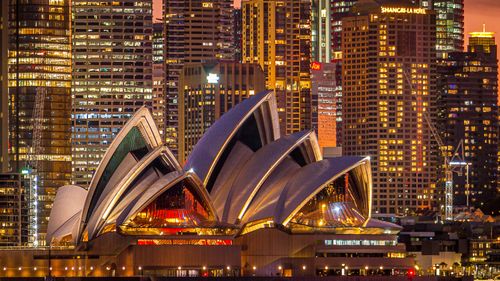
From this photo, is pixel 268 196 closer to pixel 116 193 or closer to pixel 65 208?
pixel 116 193

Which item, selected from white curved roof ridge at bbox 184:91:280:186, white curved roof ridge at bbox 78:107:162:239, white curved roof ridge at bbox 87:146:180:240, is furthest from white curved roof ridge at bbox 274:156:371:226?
white curved roof ridge at bbox 78:107:162:239

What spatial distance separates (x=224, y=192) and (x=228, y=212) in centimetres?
170

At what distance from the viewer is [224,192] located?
121 meters

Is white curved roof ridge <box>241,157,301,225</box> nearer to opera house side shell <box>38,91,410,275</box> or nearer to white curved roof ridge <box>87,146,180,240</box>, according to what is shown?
opera house side shell <box>38,91,410,275</box>

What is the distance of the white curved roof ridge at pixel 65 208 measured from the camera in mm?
123688

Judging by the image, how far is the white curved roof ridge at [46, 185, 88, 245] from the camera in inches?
4870

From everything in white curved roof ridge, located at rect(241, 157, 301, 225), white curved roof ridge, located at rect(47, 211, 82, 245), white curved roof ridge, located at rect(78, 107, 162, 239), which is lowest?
white curved roof ridge, located at rect(47, 211, 82, 245)

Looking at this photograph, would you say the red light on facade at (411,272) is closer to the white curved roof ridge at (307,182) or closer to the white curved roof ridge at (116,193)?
the white curved roof ridge at (307,182)

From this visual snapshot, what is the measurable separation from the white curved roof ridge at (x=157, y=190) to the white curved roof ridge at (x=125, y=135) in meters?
3.12

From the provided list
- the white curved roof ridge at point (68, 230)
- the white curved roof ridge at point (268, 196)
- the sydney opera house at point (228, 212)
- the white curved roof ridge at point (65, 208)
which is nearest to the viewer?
the sydney opera house at point (228, 212)

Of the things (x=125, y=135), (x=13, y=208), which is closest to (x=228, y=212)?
(x=125, y=135)

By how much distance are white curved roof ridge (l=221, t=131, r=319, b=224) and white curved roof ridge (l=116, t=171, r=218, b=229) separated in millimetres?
3397

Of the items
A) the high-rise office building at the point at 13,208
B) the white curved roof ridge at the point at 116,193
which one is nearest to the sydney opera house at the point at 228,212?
the white curved roof ridge at the point at 116,193

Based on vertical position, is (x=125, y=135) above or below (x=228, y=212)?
above
